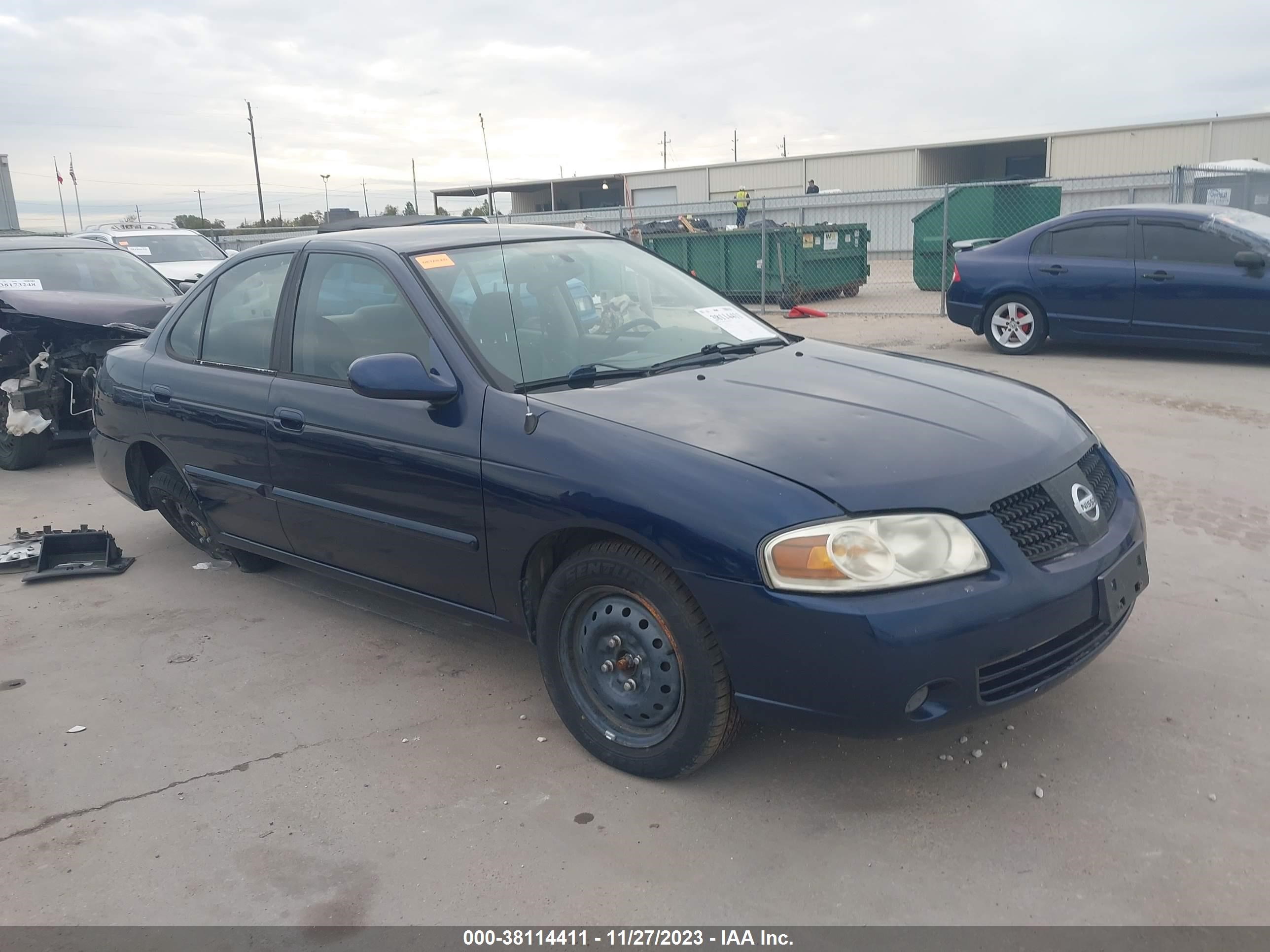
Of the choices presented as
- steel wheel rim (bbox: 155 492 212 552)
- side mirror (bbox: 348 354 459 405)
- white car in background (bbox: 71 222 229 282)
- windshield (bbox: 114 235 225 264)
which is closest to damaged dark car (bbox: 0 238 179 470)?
steel wheel rim (bbox: 155 492 212 552)

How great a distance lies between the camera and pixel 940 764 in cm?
320

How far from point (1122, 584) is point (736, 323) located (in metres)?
1.83

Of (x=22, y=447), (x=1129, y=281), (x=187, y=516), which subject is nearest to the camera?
(x=187, y=516)

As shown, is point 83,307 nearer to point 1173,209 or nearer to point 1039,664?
point 1039,664

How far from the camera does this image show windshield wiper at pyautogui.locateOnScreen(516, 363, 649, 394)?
343 centimetres

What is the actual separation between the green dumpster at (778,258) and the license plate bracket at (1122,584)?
490 inches

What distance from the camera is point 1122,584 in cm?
305

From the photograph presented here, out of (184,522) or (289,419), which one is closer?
(289,419)

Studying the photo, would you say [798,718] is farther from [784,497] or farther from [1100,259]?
[1100,259]

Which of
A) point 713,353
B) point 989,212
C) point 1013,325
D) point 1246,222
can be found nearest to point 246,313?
point 713,353

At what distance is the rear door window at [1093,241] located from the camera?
31.6 feet

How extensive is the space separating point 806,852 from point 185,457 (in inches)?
135
